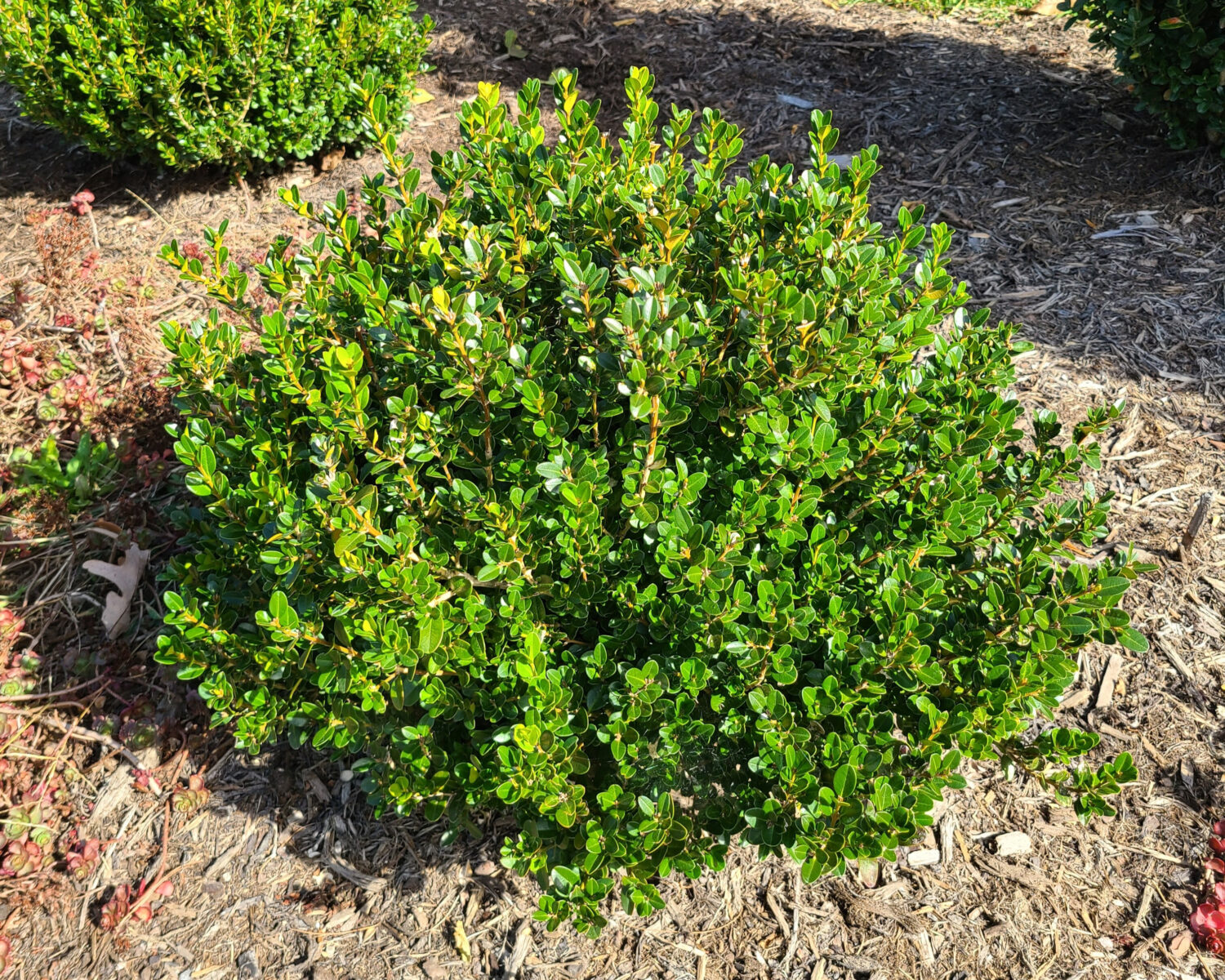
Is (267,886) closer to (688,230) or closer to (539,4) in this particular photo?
(688,230)

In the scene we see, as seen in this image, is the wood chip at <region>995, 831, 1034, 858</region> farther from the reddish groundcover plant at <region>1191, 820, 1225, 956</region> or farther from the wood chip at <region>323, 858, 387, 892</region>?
the wood chip at <region>323, 858, 387, 892</region>

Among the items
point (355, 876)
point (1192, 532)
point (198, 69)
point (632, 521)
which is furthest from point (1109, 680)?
point (198, 69)

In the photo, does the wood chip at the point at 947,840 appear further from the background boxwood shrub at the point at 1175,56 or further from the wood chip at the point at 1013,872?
the background boxwood shrub at the point at 1175,56

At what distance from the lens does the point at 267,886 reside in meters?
2.77

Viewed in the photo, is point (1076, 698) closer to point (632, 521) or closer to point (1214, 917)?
point (1214, 917)

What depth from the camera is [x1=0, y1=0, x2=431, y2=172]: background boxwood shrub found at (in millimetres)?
4363

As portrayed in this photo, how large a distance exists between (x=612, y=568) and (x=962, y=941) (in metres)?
1.63

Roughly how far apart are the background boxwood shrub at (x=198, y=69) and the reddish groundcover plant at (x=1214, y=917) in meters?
4.85

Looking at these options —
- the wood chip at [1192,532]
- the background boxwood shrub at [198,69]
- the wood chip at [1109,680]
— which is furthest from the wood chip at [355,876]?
the background boxwood shrub at [198,69]

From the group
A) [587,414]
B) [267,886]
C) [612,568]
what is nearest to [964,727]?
[612,568]

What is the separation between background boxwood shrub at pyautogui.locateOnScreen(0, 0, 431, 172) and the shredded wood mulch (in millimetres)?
488

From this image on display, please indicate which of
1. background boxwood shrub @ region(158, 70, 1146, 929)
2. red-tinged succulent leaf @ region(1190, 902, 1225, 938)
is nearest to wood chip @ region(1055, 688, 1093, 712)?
red-tinged succulent leaf @ region(1190, 902, 1225, 938)

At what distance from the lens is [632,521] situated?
2053mm

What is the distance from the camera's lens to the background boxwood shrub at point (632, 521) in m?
2.01
